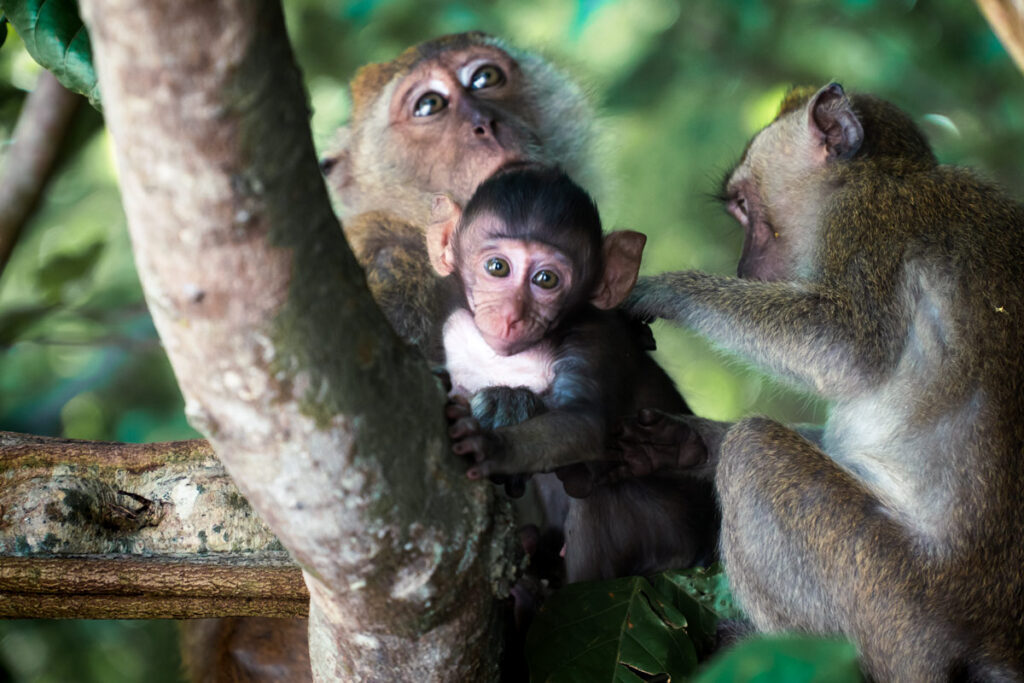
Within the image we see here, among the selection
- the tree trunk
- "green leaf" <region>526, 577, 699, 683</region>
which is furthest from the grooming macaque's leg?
the tree trunk

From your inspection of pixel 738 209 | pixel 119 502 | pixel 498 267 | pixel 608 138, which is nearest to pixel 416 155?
pixel 608 138

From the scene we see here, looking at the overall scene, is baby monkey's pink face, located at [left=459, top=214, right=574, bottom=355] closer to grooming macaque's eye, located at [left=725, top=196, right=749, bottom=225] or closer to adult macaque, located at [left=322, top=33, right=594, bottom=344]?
adult macaque, located at [left=322, top=33, right=594, bottom=344]

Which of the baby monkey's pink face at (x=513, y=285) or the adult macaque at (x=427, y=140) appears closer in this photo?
the baby monkey's pink face at (x=513, y=285)

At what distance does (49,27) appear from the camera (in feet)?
9.79

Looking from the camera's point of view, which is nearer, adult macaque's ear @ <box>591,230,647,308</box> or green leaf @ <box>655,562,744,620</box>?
adult macaque's ear @ <box>591,230,647,308</box>

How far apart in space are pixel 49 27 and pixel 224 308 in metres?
1.86

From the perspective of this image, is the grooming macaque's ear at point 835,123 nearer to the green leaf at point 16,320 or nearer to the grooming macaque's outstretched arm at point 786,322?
the grooming macaque's outstretched arm at point 786,322

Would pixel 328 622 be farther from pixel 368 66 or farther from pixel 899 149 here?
pixel 368 66

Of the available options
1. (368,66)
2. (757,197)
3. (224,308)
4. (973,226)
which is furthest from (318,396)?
(368,66)

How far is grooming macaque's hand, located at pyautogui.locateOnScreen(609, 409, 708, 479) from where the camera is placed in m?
3.24

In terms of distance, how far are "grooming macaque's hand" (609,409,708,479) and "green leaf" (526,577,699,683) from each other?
397 mm

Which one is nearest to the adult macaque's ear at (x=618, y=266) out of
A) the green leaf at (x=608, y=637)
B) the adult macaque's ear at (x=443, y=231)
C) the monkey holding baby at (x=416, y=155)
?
the adult macaque's ear at (x=443, y=231)

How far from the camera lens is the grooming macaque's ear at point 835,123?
12.1ft

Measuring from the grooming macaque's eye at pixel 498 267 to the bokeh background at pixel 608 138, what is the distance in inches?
66.6
